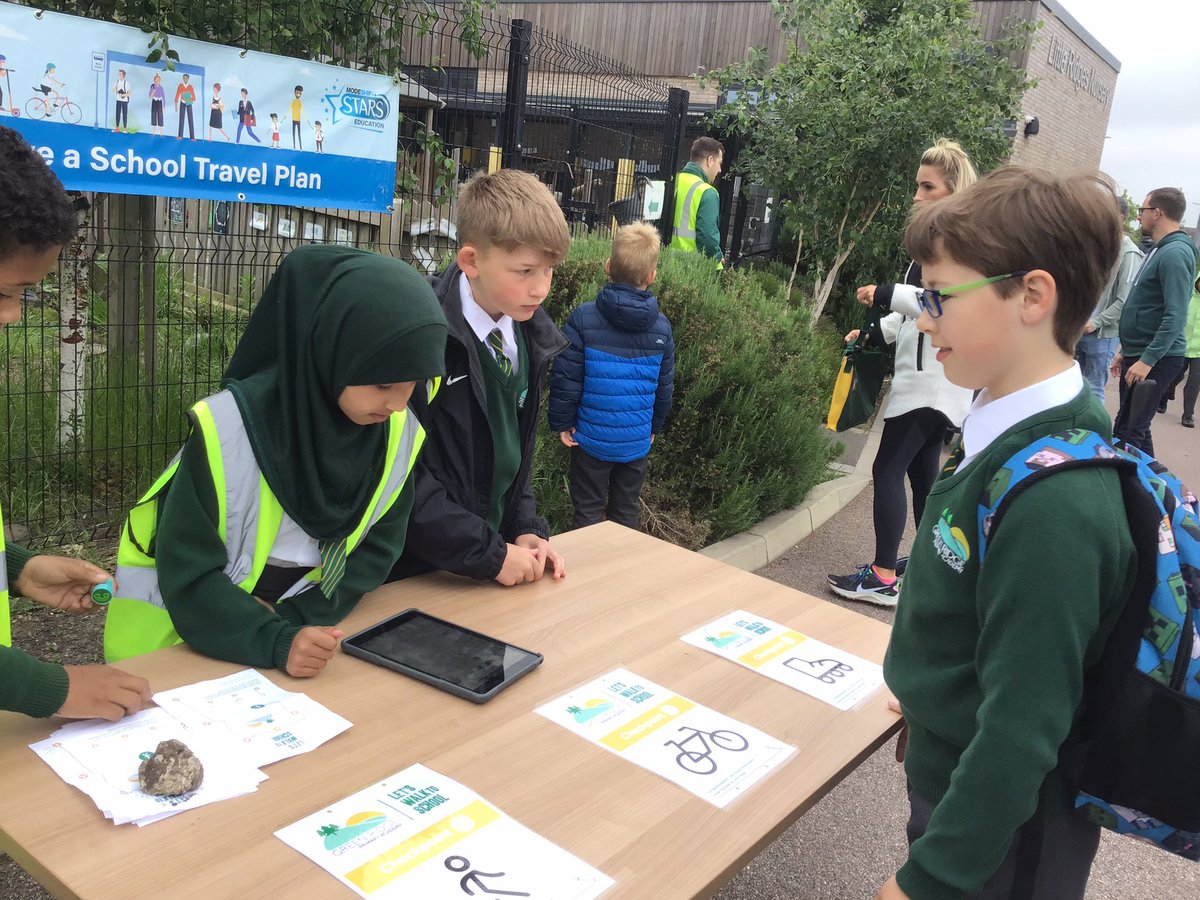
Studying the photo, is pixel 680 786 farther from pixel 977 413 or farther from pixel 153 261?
pixel 153 261

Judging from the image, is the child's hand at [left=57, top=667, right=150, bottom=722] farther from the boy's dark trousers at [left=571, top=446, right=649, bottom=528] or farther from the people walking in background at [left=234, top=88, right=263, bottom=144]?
the people walking in background at [left=234, top=88, right=263, bottom=144]

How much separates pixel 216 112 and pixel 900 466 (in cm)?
355

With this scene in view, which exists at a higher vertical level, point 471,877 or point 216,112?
point 216,112

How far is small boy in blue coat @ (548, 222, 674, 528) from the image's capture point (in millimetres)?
4023

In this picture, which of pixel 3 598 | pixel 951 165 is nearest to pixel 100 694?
pixel 3 598

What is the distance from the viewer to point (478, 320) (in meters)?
2.47

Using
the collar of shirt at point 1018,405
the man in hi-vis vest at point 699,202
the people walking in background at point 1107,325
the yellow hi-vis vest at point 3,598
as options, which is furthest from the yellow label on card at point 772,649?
the man in hi-vis vest at point 699,202

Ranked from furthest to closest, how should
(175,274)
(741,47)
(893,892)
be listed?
(741,47) < (175,274) < (893,892)

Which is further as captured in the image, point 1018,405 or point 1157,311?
point 1157,311

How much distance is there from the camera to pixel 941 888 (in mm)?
1332

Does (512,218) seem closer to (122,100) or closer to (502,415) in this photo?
(502,415)

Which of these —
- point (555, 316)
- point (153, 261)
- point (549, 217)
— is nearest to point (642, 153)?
point (555, 316)

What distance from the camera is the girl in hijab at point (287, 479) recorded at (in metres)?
1.71

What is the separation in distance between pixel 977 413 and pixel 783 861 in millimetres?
1871
